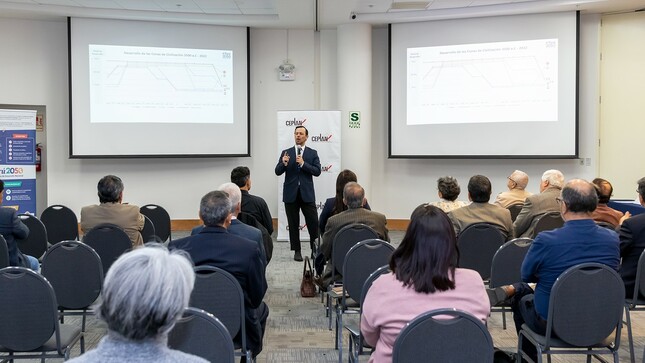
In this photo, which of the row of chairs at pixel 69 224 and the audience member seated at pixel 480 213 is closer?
the audience member seated at pixel 480 213

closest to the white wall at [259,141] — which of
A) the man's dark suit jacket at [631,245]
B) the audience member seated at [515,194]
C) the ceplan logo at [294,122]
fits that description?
the ceplan logo at [294,122]

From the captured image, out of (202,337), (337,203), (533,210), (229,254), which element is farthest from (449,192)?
(202,337)

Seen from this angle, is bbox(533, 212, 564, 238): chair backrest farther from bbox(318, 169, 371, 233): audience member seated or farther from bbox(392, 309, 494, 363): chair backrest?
bbox(392, 309, 494, 363): chair backrest

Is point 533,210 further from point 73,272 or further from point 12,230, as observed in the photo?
point 12,230

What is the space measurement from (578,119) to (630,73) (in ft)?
3.56

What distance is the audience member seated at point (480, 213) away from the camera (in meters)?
4.57

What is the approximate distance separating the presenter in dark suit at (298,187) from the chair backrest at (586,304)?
457cm

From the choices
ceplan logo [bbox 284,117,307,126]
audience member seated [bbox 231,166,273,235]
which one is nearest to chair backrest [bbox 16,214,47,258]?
audience member seated [bbox 231,166,273,235]

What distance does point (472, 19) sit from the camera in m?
8.91

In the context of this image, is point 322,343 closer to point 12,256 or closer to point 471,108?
point 12,256

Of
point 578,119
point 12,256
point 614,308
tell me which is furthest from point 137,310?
point 578,119

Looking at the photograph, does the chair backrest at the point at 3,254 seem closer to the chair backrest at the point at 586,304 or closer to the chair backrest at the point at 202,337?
the chair backrest at the point at 202,337

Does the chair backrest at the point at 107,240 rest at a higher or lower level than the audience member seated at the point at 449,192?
lower

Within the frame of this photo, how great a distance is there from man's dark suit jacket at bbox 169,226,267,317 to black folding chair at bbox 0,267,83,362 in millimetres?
699
